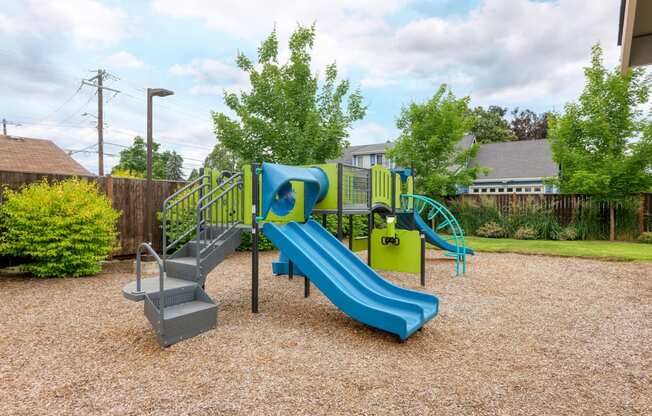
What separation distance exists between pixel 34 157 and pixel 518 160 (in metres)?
28.2

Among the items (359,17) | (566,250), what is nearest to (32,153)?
(359,17)

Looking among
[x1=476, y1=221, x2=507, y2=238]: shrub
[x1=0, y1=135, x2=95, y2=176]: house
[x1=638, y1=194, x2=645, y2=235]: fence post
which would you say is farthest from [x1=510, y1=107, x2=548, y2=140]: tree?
[x1=0, y1=135, x2=95, y2=176]: house

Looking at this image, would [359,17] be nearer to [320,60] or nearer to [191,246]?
[320,60]

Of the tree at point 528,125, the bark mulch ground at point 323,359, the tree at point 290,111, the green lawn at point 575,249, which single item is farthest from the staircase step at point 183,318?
the tree at point 528,125

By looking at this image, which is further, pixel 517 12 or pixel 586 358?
pixel 517 12

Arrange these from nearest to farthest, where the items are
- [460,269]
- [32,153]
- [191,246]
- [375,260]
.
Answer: [191,246], [375,260], [460,269], [32,153]

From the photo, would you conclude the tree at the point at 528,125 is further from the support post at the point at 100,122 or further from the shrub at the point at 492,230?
the support post at the point at 100,122

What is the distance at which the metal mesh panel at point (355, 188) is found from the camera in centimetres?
661

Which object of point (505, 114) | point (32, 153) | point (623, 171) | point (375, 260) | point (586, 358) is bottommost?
point (586, 358)

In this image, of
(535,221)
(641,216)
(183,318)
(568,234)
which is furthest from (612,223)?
(183,318)

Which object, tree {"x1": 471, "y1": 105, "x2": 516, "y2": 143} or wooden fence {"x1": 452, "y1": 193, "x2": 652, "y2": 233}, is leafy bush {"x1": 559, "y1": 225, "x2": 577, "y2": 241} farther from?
tree {"x1": 471, "y1": 105, "x2": 516, "y2": 143}

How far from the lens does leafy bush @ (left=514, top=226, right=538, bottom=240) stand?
14164mm

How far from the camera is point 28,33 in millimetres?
9258

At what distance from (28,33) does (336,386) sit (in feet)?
36.7
